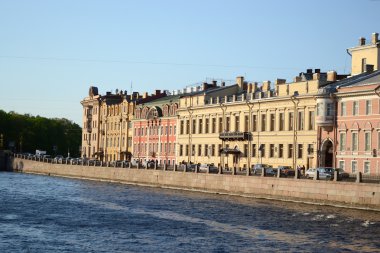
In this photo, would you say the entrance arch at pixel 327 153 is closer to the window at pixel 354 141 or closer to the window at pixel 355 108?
the window at pixel 354 141

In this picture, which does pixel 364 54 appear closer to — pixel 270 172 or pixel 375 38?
pixel 375 38

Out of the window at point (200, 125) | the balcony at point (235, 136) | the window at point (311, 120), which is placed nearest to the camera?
the window at point (311, 120)

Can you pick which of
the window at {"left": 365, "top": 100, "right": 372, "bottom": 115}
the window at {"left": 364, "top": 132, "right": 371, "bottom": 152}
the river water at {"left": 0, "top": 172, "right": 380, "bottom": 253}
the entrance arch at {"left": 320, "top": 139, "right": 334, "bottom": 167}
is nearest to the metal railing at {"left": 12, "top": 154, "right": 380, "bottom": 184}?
the river water at {"left": 0, "top": 172, "right": 380, "bottom": 253}

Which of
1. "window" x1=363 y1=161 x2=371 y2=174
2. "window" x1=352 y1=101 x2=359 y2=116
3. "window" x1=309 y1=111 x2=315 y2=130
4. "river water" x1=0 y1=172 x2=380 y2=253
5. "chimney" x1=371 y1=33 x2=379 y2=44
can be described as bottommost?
"river water" x1=0 y1=172 x2=380 y2=253

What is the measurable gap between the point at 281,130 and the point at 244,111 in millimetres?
6991

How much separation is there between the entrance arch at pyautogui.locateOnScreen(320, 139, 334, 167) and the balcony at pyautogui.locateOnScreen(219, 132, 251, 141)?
11.9 m

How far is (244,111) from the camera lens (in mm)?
82812

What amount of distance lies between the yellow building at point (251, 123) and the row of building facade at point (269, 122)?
→ 9 cm

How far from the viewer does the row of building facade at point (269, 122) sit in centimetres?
6688

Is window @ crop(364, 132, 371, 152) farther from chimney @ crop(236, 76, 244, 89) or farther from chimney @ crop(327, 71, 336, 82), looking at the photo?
chimney @ crop(236, 76, 244, 89)

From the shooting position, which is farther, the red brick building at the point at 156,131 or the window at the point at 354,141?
the red brick building at the point at 156,131

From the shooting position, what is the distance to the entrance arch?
7062 centimetres

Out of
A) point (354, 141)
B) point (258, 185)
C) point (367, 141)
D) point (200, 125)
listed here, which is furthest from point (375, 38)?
point (258, 185)

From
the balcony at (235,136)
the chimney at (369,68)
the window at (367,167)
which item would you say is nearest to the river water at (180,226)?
the window at (367,167)
